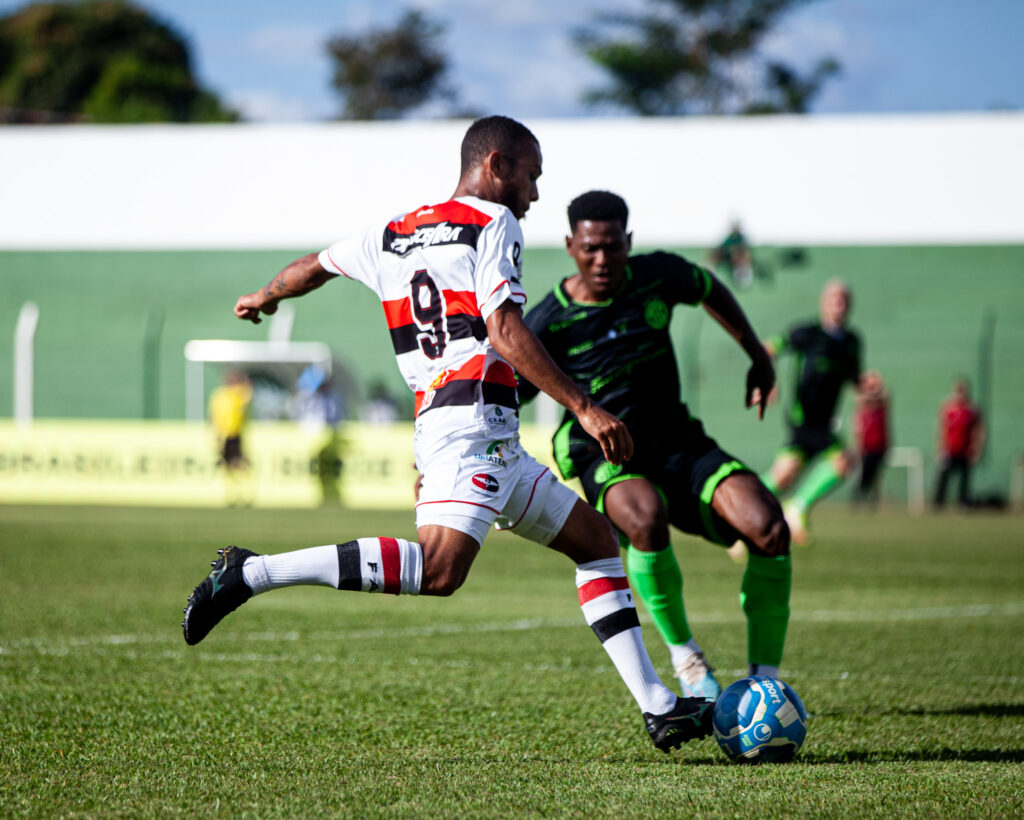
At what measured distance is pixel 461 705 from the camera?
5.40m

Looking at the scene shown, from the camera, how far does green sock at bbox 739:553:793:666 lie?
5.22m

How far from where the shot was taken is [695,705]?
432 cm

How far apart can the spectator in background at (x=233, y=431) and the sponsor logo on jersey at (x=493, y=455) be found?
17.2 meters

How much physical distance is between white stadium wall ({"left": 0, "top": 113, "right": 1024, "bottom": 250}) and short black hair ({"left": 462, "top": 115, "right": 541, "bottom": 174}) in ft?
72.6

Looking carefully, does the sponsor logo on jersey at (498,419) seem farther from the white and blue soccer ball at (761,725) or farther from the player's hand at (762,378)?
the player's hand at (762,378)

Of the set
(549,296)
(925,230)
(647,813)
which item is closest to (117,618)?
(549,296)

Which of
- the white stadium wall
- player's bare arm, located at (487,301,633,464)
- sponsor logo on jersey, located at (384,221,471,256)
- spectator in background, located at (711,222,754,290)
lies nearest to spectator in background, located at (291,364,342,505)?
the white stadium wall

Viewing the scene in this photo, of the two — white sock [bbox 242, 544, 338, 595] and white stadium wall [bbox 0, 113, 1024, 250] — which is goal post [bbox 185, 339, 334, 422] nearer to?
white stadium wall [bbox 0, 113, 1024, 250]

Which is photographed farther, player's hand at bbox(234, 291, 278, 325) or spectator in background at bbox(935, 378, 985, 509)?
spectator in background at bbox(935, 378, 985, 509)

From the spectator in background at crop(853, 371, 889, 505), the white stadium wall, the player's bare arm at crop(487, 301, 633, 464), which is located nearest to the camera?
the player's bare arm at crop(487, 301, 633, 464)

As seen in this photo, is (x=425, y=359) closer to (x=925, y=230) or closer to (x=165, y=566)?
(x=165, y=566)

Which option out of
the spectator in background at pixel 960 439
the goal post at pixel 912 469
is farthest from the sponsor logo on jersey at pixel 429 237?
the goal post at pixel 912 469

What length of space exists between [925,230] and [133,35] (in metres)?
50.2

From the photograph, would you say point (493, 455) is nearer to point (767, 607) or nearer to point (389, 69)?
point (767, 607)
